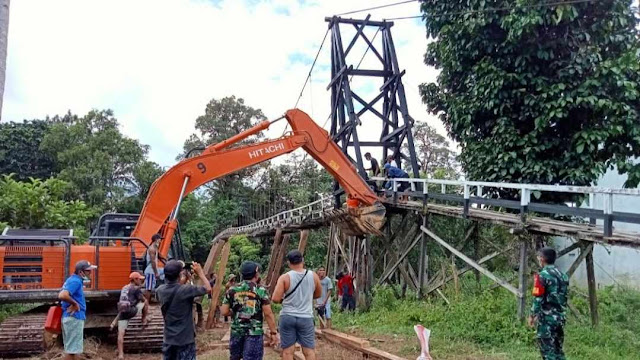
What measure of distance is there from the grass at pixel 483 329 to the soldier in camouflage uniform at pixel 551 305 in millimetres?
1541

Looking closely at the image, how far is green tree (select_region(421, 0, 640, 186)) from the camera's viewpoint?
11141 mm

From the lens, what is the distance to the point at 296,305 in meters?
6.18

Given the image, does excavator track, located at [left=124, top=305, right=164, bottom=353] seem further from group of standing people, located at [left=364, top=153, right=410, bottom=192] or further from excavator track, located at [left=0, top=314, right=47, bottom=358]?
group of standing people, located at [left=364, top=153, right=410, bottom=192]

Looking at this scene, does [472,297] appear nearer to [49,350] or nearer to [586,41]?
[586,41]

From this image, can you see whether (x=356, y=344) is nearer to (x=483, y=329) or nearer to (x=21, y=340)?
(x=483, y=329)

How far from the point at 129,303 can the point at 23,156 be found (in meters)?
31.3

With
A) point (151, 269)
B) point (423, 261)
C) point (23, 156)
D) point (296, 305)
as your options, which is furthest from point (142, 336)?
point (23, 156)

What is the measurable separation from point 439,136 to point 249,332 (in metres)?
33.0

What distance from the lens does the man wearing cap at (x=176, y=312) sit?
5.57m

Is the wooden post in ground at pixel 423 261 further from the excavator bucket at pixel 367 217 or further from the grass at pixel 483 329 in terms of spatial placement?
the excavator bucket at pixel 367 217

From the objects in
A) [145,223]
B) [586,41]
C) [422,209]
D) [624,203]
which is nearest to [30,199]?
[145,223]

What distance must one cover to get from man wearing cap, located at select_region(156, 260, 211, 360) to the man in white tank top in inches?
39.7

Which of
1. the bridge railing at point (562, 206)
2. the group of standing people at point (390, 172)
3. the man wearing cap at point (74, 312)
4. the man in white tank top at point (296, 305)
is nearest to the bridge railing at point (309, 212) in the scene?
the group of standing people at point (390, 172)

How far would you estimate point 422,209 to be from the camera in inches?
508
